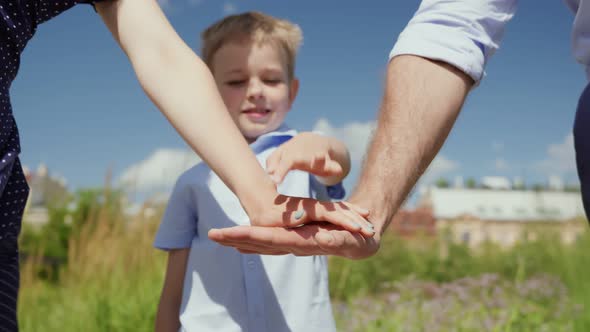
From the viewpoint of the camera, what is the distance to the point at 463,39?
164cm

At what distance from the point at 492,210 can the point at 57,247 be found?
23.6m

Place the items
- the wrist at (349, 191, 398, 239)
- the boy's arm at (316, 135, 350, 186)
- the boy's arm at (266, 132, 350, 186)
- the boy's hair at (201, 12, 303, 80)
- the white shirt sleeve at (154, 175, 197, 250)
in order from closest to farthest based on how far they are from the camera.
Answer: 1. the boy's arm at (266, 132, 350, 186)
2. the wrist at (349, 191, 398, 239)
3. the boy's arm at (316, 135, 350, 186)
4. the white shirt sleeve at (154, 175, 197, 250)
5. the boy's hair at (201, 12, 303, 80)

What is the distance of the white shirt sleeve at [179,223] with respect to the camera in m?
1.87

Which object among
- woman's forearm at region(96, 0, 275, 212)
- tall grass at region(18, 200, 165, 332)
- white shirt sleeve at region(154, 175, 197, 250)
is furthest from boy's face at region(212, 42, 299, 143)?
tall grass at region(18, 200, 165, 332)

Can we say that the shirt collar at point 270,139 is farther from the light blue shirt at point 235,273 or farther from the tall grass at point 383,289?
the tall grass at point 383,289

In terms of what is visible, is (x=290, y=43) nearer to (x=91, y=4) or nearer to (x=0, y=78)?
(x=91, y=4)

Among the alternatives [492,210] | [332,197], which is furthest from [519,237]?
[492,210]

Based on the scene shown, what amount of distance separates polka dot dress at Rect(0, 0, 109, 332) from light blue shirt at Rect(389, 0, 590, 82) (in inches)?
34.6

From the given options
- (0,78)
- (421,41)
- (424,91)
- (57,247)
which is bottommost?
(57,247)

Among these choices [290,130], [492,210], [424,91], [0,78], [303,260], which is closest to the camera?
[0,78]

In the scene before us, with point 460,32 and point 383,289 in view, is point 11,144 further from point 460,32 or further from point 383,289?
point 383,289

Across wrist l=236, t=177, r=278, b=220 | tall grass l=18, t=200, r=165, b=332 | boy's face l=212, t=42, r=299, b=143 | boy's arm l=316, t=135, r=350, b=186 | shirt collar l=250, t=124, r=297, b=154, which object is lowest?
tall grass l=18, t=200, r=165, b=332

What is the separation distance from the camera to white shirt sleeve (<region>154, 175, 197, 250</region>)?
1865 mm

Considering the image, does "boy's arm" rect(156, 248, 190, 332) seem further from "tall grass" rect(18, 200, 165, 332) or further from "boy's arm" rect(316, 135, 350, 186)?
"tall grass" rect(18, 200, 165, 332)
